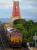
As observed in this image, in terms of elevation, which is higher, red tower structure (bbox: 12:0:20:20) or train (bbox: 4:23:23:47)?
red tower structure (bbox: 12:0:20:20)

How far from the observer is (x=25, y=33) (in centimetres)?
120

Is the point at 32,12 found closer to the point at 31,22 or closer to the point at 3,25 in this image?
the point at 31,22

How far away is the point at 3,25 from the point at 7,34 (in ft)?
0.31

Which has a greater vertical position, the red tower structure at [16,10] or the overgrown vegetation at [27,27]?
the red tower structure at [16,10]

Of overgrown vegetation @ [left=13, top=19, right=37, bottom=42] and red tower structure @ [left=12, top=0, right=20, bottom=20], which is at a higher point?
red tower structure @ [left=12, top=0, right=20, bottom=20]

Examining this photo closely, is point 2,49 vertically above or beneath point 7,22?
beneath

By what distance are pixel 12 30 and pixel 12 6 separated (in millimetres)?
236

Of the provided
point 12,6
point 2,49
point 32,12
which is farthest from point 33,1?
point 2,49

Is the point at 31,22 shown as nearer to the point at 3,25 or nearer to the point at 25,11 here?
the point at 25,11

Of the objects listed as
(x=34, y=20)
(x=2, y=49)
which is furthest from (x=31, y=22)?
(x=2, y=49)

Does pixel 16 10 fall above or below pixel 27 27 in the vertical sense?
above

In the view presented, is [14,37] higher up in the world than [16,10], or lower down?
lower down

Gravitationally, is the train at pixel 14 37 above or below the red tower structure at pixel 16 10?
below

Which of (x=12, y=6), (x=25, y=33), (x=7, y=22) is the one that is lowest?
(x=25, y=33)
